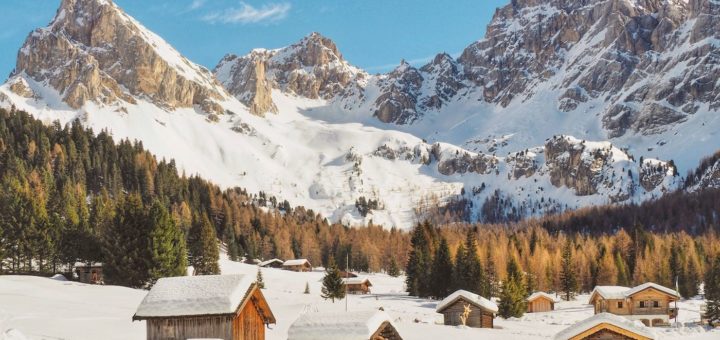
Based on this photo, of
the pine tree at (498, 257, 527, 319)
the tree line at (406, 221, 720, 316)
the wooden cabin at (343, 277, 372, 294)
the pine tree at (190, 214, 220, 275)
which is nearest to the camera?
the pine tree at (498, 257, 527, 319)

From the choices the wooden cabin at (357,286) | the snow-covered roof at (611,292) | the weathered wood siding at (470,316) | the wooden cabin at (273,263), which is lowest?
the weathered wood siding at (470,316)

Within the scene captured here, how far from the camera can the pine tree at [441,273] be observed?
374ft

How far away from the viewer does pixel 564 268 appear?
436ft

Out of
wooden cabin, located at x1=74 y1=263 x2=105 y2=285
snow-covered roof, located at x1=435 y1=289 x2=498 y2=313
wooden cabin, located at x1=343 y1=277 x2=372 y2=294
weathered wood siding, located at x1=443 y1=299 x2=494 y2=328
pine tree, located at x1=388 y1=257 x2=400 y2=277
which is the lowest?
weathered wood siding, located at x1=443 y1=299 x2=494 y2=328

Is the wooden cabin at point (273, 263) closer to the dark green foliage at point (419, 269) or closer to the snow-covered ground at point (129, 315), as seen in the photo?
the dark green foliage at point (419, 269)

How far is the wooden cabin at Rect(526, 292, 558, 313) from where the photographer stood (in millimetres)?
108113

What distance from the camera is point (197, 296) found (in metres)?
47.4

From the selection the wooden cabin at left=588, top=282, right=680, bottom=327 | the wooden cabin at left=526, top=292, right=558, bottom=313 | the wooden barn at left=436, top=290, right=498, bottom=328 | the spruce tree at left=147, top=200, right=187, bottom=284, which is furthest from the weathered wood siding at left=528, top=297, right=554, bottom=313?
the spruce tree at left=147, top=200, right=187, bottom=284

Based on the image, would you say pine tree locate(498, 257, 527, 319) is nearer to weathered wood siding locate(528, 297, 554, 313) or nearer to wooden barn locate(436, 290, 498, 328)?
weathered wood siding locate(528, 297, 554, 313)

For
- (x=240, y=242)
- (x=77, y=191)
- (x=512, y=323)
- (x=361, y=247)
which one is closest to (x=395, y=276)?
(x=361, y=247)

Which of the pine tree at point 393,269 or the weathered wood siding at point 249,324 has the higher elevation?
the pine tree at point 393,269

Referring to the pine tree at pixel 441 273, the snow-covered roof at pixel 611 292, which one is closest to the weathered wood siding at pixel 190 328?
the snow-covered roof at pixel 611 292

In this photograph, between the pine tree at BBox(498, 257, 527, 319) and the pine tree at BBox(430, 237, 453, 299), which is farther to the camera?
the pine tree at BBox(430, 237, 453, 299)

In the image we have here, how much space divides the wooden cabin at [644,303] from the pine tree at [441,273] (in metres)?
22.3
